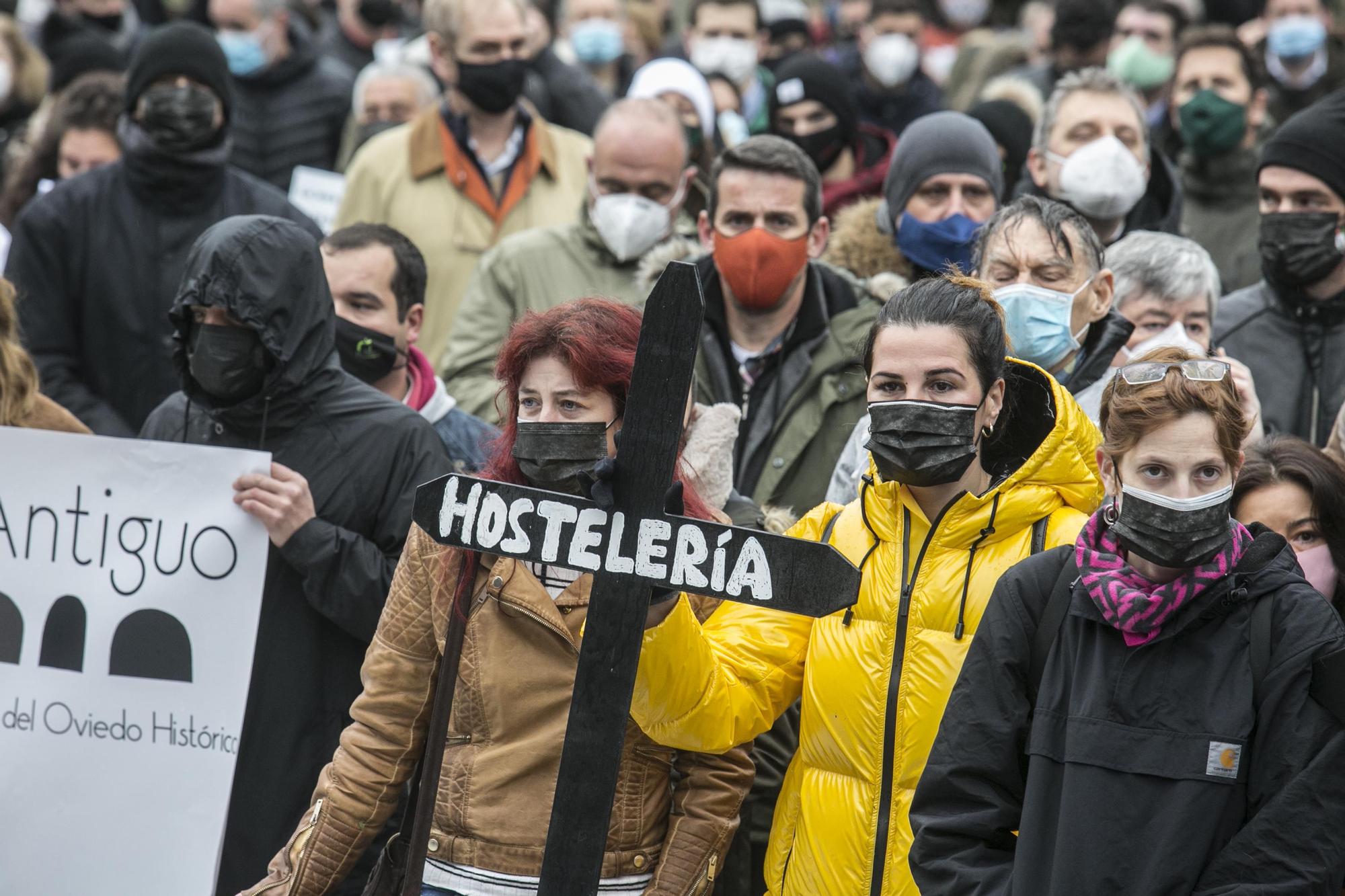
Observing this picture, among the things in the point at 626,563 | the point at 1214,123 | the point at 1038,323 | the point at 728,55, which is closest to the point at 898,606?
A: the point at 626,563

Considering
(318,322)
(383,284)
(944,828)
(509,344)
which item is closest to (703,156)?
(383,284)

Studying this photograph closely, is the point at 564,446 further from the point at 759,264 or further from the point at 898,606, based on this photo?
the point at 759,264

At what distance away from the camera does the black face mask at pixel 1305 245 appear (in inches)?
215

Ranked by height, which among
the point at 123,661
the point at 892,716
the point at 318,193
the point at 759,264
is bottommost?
the point at 123,661

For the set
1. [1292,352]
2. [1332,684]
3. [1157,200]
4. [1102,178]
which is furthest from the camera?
[1157,200]

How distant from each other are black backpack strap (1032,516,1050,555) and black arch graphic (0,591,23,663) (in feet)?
8.55

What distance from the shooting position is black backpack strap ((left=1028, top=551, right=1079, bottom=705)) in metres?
3.17

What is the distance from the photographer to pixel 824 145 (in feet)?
24.6

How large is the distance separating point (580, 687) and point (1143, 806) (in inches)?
41.5

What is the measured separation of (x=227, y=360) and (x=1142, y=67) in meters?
6.78

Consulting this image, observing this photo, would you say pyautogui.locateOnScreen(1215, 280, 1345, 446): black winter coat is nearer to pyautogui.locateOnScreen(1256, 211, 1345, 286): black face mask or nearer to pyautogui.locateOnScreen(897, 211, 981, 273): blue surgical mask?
pyautogui.locateOnScreen(1256, 211, 1345, 286): black face mask

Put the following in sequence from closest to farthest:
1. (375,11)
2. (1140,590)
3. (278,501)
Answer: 1. (1140,590)
2. (278,501)
3. (375,11)

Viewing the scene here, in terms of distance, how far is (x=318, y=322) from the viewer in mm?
4375

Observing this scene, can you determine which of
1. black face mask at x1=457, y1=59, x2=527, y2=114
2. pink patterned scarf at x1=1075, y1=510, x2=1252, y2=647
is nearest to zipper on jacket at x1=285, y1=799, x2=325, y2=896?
pink patterned scarf at x1=1075, y1=510, x2=1252, y2=647
